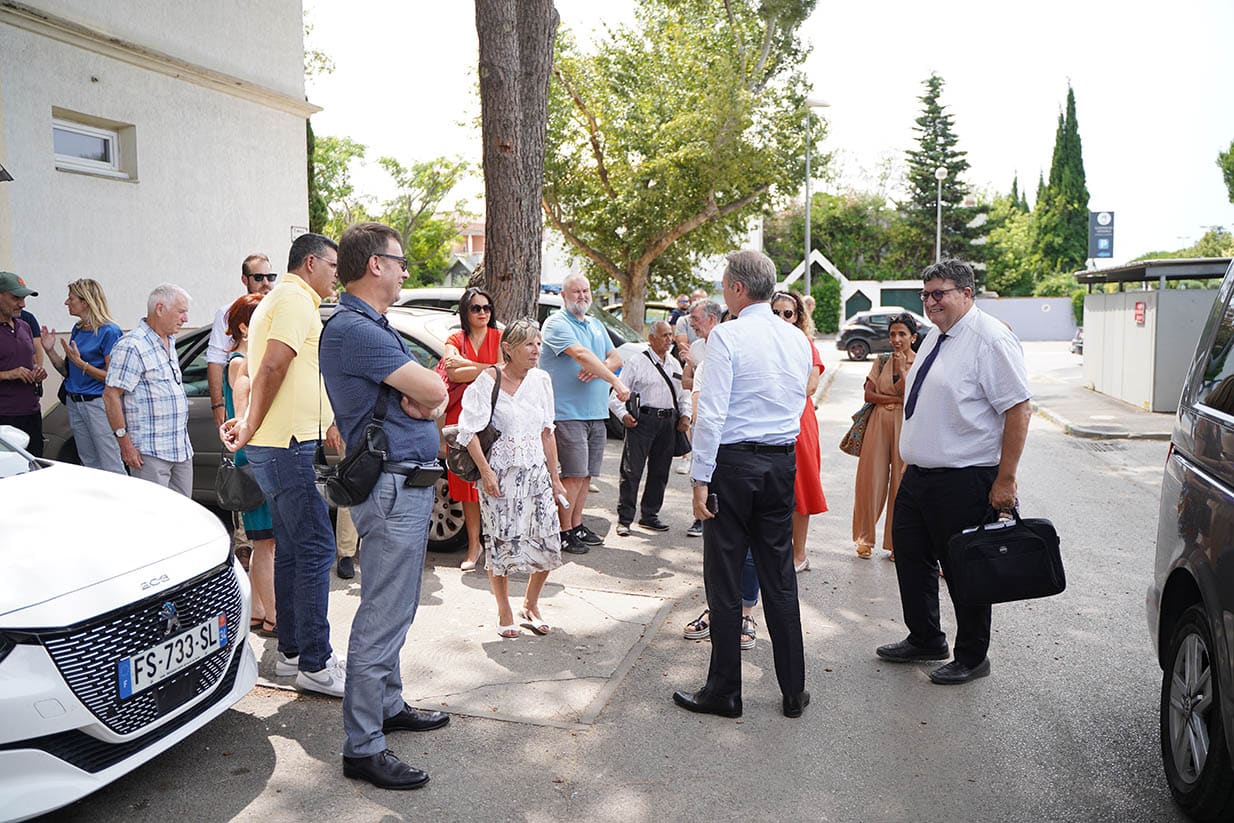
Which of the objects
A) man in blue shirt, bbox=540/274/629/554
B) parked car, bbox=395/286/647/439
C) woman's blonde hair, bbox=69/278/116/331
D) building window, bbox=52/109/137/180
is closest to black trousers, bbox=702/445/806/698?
man in blue shirt, bbox=540/274/629/554

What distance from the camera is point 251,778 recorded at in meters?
3.94

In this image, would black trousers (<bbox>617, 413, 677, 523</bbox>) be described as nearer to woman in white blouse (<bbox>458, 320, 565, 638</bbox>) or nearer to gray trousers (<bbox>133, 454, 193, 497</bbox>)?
woman in white blouse (<bbox>458, 320, 565, 638</bbox>)

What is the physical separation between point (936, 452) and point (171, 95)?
10500mm

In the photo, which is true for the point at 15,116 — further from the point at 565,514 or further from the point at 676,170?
the point at 676,170

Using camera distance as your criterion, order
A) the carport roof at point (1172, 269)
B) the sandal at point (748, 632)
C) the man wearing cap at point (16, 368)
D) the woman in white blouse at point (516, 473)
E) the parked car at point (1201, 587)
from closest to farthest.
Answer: the parked car at point (1201, 587)
the woman in white blouse at point (516, 473)
the sandal at point (748, 632)
the man wearing cap at point (16, 368)
the carport roof at point (1172, 269)

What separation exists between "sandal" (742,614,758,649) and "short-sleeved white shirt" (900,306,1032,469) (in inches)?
53.9

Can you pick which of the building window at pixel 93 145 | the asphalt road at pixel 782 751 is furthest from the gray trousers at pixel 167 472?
the building window at pixel 93 145

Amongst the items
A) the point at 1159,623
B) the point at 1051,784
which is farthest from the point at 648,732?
the point at 1159,623

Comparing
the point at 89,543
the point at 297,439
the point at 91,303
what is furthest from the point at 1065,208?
the point at 89,543

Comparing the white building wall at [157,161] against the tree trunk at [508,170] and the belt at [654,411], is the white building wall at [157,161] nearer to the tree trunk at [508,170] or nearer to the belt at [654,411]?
the tree trunk at [508,170]

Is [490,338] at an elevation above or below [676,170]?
below

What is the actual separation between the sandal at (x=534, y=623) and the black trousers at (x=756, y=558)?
1304 mm

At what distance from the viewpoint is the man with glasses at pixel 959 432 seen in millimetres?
4770

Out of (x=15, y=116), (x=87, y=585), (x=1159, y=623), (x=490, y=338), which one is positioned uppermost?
(x=15, y=116)
